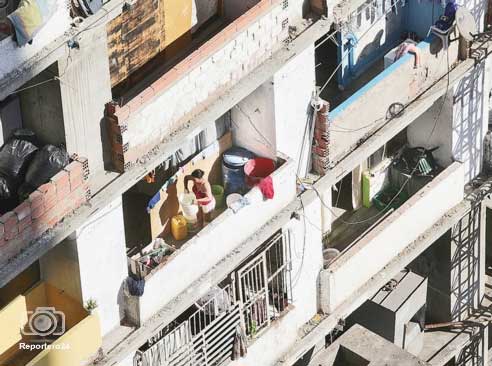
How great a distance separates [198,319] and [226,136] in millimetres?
3986

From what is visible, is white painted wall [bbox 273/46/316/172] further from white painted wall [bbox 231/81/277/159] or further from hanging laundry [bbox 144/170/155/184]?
hanging laundry [bbox 144/170/155/184]

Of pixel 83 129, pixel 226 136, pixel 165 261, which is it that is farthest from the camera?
pixel 226 136

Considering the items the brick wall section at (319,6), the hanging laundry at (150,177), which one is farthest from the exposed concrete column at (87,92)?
the brick wall section at (319,6)

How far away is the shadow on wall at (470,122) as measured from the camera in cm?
4184

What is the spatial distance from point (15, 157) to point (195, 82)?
3819 mm

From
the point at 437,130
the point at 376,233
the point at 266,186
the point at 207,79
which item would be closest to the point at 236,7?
the point at 207,79

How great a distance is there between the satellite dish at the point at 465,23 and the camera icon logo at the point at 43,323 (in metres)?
11.3

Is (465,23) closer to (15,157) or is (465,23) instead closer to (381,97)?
(381,97)

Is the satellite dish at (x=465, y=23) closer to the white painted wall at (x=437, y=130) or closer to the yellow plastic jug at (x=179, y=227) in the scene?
the white painted wall at (x=437, y=130)

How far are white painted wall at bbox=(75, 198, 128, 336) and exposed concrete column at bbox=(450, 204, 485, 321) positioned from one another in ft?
39.0

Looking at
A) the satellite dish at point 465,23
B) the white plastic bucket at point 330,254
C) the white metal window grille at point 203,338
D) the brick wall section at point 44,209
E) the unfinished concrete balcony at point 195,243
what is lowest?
the white metal window grille at point 203,338

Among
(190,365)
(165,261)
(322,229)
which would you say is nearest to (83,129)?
(165,261)

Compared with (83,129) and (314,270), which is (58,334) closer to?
(83,129)

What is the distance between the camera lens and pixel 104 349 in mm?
35281
